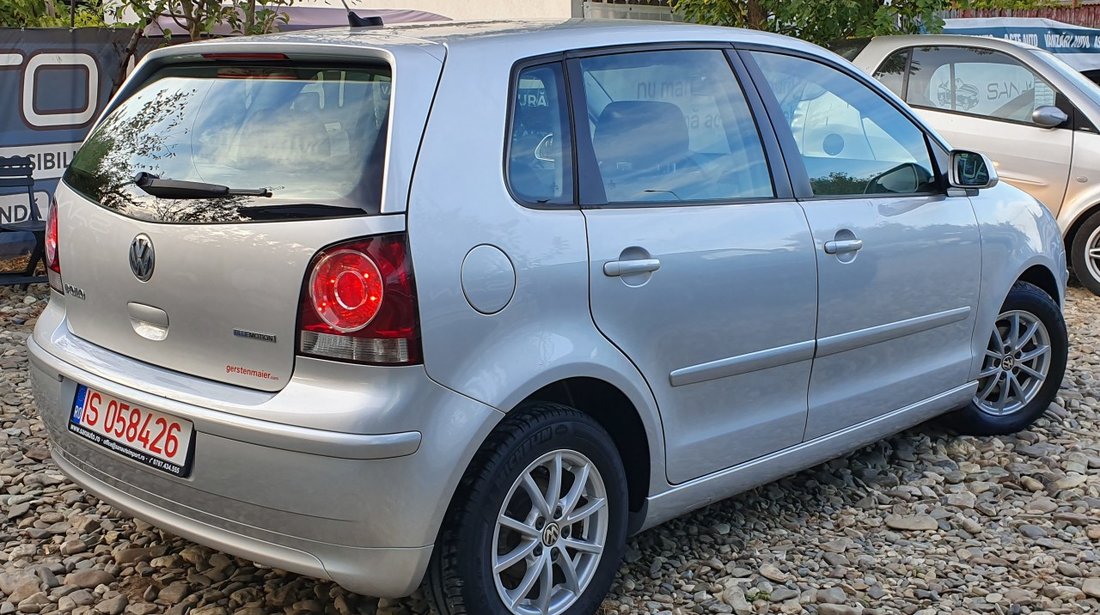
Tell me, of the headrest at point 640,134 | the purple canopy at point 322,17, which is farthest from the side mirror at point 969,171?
the purple canopy at point 322,17

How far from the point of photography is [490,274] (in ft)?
8.82

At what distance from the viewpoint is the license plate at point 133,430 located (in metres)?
2.72

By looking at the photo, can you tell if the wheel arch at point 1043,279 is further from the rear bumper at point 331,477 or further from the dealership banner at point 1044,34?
the dealership banner at point 1044,34

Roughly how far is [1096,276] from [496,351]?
22.6 ft

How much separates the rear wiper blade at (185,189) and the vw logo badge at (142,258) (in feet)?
0.41

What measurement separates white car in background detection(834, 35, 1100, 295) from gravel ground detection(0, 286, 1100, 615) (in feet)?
12.8

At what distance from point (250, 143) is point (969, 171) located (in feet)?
8.93

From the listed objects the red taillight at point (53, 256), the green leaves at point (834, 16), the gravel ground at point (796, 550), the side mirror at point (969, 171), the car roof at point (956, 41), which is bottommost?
the gravel ground at point (796, 550)

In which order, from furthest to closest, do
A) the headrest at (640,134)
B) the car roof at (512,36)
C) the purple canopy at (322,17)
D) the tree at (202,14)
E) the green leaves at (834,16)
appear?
1. the purple canopy at (322,17)
2. the green leaves at (834,16)
3. the tree at (202,14)
4. the headrest at (640,134)
5. the car roof at (512,36)

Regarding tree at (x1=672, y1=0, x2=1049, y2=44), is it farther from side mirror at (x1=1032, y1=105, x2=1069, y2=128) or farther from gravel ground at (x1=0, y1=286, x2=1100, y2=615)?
gravel ground at (x1=0, y1=286, x2=1100, y2=615)

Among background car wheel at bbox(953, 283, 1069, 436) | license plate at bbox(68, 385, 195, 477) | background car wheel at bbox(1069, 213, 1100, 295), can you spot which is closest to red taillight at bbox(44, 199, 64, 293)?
license plate at bbox(68, 385, 195, 477)

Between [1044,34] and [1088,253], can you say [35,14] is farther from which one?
[1044,34]

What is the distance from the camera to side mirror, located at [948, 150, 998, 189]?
4.21m

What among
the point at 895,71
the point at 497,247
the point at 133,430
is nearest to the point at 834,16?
the point at 895,71
